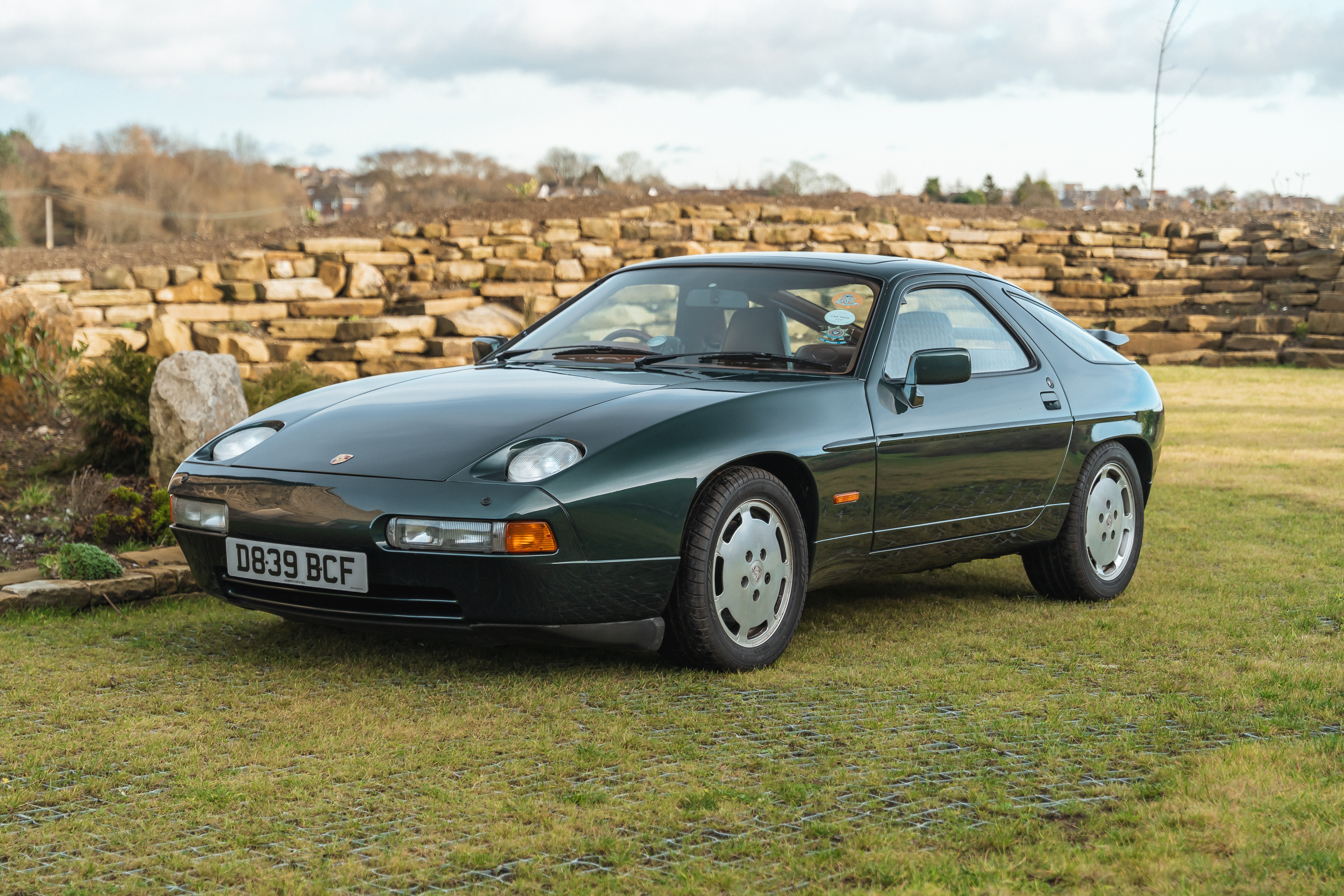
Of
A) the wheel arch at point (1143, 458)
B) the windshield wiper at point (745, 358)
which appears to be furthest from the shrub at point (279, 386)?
the wheel arch at point (1143, 458)

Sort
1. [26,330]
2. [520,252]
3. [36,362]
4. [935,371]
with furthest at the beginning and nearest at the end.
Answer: [520,252] → [26,330] → [36,362] → [935,371]

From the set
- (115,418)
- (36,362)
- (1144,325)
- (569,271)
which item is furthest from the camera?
(1144,325)

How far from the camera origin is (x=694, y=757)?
3.55 meters

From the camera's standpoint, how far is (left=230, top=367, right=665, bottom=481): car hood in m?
4.20

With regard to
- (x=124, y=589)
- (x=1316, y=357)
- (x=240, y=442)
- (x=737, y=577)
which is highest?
(x=240, y=442)

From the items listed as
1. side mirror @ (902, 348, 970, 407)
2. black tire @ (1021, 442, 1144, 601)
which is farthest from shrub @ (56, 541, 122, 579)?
black tire @ (1021, 442, 1144, 601)

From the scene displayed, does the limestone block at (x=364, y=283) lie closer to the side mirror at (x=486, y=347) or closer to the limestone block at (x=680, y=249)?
the limestone block at (x=680, y=249)

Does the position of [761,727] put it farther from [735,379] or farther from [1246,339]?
[1246,339]

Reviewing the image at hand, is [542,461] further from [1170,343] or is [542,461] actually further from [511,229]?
[1170,343]

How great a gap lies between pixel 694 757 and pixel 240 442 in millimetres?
2086

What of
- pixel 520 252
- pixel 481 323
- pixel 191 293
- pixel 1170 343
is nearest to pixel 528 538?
pixel 481 323

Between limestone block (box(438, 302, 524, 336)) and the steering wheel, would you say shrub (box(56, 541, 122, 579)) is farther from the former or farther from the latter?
limestone block (box(438, 302, 524, 336))

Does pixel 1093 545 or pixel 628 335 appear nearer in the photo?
pixel 628 335

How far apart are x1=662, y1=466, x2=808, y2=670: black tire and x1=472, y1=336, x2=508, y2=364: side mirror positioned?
1.71 m
